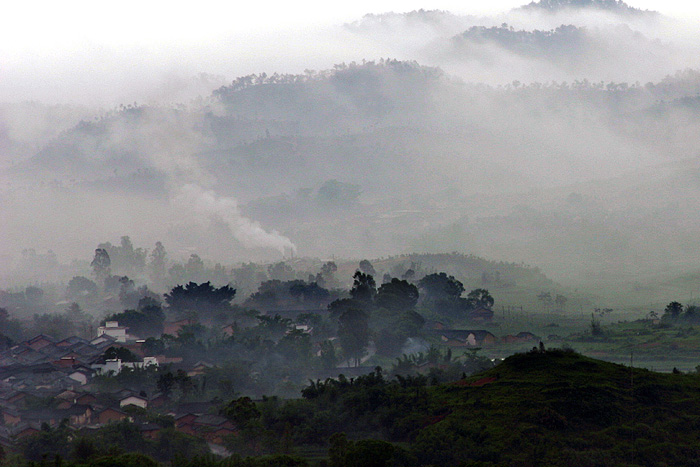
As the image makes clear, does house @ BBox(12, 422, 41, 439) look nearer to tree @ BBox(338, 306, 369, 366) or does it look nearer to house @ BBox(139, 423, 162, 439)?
house @ BBox(139, 423, 162, 439)

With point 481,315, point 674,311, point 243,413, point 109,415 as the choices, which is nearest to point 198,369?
point 109,415

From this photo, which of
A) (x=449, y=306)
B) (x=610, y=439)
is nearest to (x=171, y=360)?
(x=449, y=306)

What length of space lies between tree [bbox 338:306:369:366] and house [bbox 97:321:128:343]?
34.1 meters

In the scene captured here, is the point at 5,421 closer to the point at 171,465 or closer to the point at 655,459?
the point at 171,465

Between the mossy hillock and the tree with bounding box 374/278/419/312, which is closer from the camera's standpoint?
the mossy hillock

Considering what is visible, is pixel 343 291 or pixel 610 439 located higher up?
pixel 343 291

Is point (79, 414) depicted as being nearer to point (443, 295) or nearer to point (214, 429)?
point (214, 429)

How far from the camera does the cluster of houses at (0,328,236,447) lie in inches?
3467

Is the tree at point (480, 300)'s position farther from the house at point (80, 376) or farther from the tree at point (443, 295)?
the house at point (80, 376)

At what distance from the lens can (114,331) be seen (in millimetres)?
147875

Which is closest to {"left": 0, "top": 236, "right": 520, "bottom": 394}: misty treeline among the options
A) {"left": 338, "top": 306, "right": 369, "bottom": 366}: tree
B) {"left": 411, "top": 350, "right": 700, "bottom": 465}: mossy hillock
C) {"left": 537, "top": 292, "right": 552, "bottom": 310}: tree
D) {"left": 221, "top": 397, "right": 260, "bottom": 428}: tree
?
{"left": 338, "top": 306, "right": 369, "bottom": 366}: tree

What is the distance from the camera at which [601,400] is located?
77625mm

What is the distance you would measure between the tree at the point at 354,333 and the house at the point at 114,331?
112 ft

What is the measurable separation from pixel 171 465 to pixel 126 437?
11057mm
